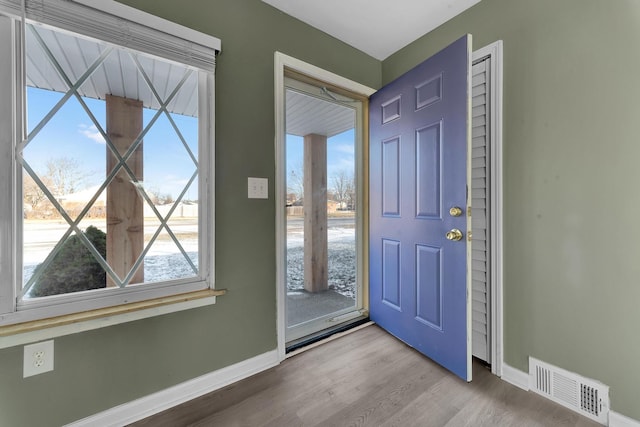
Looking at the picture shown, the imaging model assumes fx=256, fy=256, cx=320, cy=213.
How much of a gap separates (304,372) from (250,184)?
4.10ft

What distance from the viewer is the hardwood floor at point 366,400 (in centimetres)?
127

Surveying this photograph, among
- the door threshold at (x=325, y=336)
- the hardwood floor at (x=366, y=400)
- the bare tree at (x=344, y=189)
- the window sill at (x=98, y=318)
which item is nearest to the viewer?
the window sill at (x=98, y=318)

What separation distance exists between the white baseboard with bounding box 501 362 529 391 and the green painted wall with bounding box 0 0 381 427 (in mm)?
1454

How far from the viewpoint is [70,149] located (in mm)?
1210

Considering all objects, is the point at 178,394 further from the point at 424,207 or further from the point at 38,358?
the point at 424,207

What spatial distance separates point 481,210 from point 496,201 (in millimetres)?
108

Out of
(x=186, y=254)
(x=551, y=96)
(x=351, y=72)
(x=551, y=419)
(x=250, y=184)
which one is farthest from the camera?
(x=351, y=72)

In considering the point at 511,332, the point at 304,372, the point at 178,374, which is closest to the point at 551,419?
the point at 511,332

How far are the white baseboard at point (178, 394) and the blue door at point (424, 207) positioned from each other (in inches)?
40.6

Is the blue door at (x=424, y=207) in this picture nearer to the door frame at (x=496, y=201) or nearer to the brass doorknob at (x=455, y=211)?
the brass doorknob at (x=455, y=211)

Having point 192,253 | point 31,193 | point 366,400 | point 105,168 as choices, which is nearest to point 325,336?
point 366,400

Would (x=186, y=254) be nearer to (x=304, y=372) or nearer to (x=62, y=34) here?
(x=304, y=372)

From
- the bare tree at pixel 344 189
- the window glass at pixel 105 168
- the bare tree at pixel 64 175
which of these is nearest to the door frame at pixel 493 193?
the window glass at pixel 105 168

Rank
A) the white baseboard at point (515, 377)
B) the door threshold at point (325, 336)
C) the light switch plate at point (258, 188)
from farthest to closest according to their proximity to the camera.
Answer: the door threshold at point (325, 336) < the light switch plate at point (258, 188) < the white baseboard at point (515, 377)
